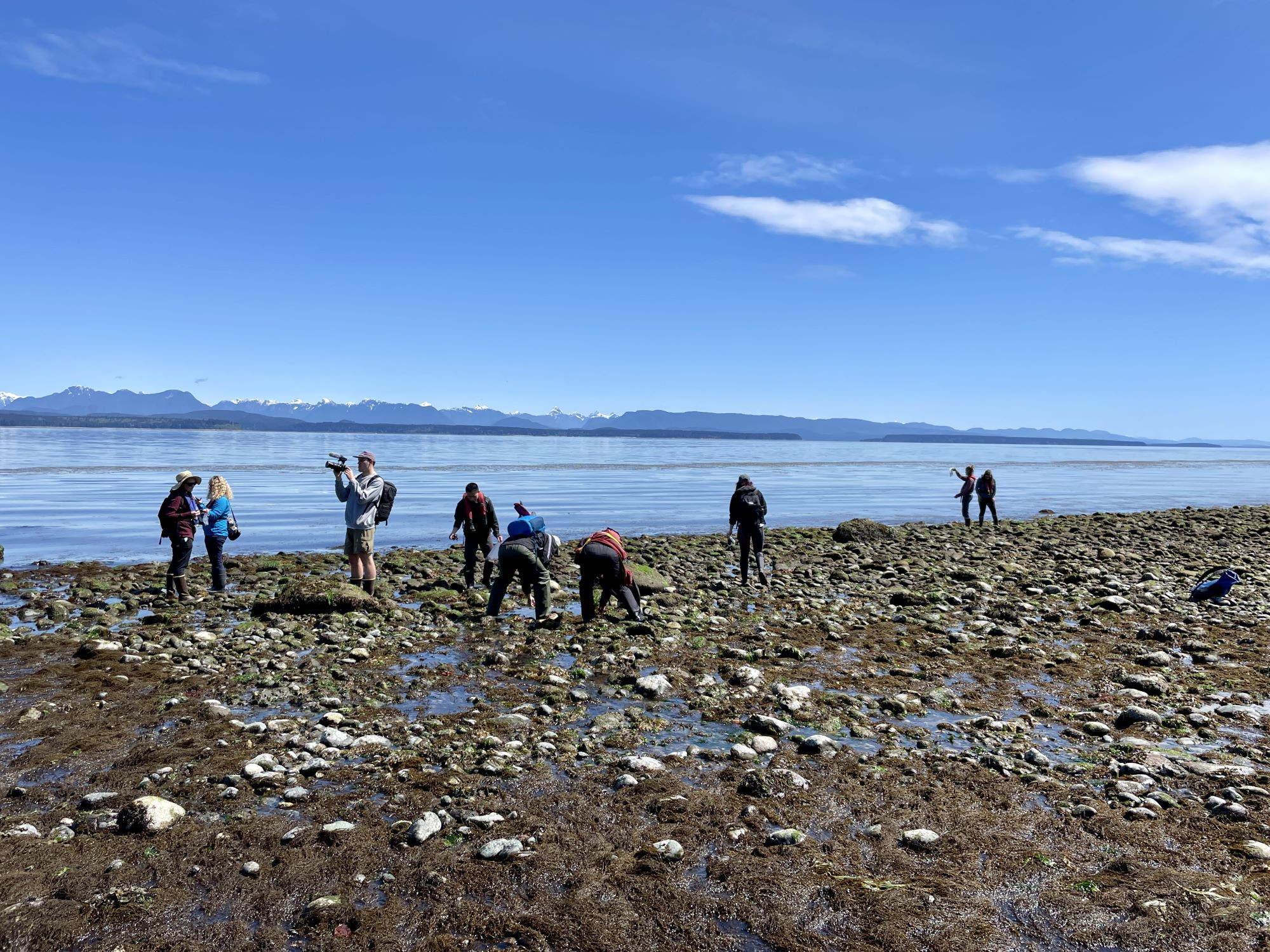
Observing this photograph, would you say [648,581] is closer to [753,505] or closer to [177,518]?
[753,505]

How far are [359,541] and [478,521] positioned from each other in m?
2.95

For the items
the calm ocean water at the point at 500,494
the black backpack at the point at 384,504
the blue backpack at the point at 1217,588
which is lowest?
the calm ocean water at the point at 500,494

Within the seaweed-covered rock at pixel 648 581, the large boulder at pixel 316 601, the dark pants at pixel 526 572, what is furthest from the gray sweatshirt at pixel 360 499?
the seaweed-covered rock at pixel 648 581

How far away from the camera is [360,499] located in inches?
648

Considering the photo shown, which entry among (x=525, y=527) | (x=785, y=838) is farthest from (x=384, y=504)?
(x=785, y=838)

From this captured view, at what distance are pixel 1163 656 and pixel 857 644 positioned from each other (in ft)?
A: 15.5

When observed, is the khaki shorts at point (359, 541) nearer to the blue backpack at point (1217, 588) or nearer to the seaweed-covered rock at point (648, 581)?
the seaweed-covered rock at point (648, 581)

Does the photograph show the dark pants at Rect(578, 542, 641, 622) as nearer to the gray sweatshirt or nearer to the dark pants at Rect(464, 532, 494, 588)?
the dark pants at Rect(464, 532, 494, 588)

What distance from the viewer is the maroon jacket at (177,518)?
705 inches

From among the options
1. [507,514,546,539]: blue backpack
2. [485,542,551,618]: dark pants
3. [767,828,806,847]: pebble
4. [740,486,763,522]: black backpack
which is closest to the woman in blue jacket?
[485,542,551,618]: dark pants

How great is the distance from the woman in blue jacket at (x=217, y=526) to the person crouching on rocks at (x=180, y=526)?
0.26m

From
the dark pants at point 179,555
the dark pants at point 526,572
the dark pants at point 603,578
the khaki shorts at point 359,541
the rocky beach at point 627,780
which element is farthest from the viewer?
the dark pants at point 179,555

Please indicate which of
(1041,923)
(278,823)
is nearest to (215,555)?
(278,823)

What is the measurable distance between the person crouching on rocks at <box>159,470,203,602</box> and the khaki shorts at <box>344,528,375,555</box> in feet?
12.4
